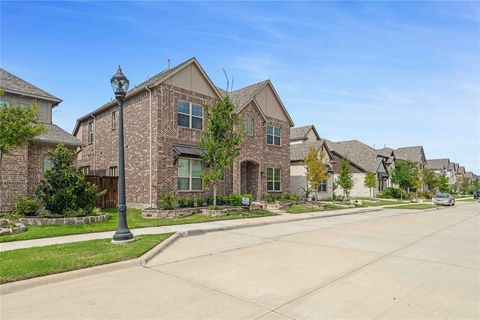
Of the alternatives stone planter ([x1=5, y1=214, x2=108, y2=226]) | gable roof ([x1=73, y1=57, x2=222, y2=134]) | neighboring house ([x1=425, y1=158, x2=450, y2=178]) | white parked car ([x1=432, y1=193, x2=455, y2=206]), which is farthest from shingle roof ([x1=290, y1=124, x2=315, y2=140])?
neighboring house ([x1=425, y1=158, x2=450, y2=178])

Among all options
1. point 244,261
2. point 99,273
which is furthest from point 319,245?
point 99,273

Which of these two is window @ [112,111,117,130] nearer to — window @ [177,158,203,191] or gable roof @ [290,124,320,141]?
window @ [177,158,203,191]

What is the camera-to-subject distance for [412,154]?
6681cm

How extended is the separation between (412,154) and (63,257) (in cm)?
7249

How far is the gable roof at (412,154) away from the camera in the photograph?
65.4 m

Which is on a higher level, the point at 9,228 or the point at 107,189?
the point at 107,189

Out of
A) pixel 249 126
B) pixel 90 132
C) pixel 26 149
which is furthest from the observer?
pixel 90 132

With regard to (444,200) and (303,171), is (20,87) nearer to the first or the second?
(303,171)

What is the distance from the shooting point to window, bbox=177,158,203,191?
63.0ft

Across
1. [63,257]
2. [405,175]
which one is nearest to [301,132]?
[405,175]

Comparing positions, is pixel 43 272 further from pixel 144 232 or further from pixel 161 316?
pixel 144 232

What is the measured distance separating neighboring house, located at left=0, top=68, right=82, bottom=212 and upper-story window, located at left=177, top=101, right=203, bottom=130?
21.0ft

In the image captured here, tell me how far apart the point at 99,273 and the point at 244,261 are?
332cm

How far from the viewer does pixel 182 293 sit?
17.9 ft
